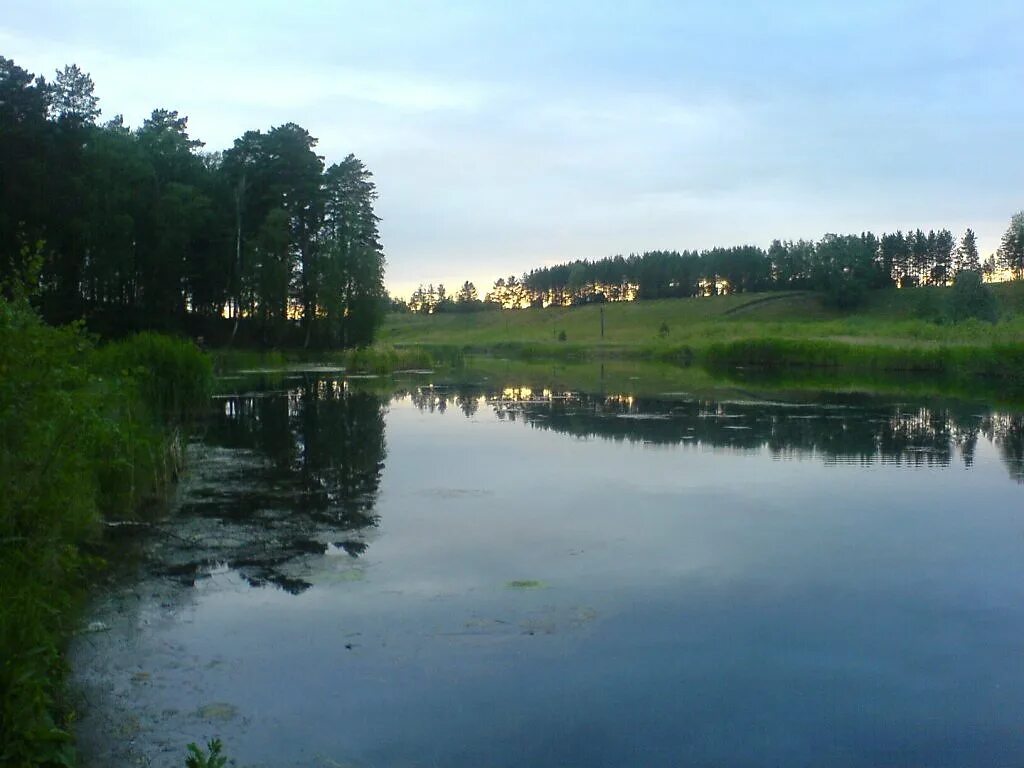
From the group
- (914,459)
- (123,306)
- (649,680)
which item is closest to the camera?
(649,680)

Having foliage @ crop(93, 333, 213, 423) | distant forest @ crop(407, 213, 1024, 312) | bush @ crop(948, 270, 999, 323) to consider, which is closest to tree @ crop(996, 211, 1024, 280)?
distant forest @ crop(407, 213, 1024, 312)

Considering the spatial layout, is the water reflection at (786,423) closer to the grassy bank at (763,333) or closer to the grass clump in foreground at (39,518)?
the grass clump in foreground at (39,518)

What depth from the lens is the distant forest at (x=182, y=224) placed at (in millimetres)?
30781

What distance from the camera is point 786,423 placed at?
19891 millimetres

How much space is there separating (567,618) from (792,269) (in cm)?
10207

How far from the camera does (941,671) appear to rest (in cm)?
608

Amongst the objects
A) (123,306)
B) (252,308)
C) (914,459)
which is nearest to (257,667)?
(914,459)

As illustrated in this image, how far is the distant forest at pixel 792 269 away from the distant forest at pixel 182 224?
154 feet

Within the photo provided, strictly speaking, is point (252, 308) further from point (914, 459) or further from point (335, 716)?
point (335, 716)

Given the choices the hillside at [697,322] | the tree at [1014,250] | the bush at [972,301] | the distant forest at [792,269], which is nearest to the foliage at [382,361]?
the hillside at [697,322]

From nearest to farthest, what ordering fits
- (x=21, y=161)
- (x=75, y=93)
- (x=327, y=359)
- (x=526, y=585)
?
1. (x=526, y=585)
2. (x=21, y=161)
3. (x=75, y=93)
4. (x=327, y=359)

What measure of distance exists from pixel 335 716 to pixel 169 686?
1077mm

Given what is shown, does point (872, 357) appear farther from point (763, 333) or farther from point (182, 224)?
point (182, 224)

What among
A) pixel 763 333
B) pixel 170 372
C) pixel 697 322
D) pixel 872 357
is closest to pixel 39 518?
pixel 170 372
